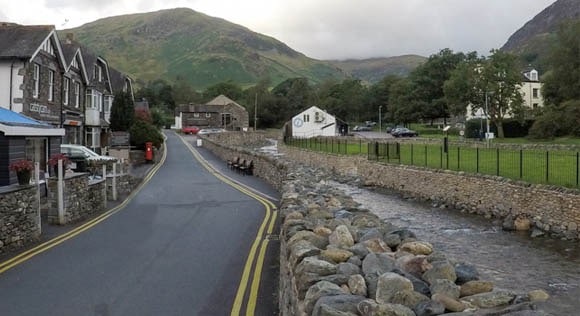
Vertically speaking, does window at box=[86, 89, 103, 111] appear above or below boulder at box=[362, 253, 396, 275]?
above

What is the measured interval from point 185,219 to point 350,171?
26.3 metres

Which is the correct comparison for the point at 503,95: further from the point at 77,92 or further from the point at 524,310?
the point at 524,310

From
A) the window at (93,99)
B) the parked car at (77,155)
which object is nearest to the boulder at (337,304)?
the parked car at (77,155)

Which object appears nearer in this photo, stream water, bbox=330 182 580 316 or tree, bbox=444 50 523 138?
stream water, bbox=330 182 580 316

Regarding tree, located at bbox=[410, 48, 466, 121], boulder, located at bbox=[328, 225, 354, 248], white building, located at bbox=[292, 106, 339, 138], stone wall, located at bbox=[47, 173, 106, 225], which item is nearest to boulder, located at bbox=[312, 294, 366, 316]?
boulder, located at bbox=[328, 225, 354, 248]

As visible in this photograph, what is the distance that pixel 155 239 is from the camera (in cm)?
1555

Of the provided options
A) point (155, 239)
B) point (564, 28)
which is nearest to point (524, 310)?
point (155, 239)

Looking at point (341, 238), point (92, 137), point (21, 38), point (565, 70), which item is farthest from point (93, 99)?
point (565, 70)

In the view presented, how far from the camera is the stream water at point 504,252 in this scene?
43.0ft

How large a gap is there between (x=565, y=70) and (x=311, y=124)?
41.1 meters

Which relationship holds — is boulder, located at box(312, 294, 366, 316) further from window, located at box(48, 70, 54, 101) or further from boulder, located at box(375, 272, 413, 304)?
window, located at box(48, 70, 54, 101)

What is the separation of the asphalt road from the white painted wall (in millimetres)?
13505

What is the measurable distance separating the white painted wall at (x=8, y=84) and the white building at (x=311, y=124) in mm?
65663

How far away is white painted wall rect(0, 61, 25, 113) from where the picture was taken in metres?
30.3
